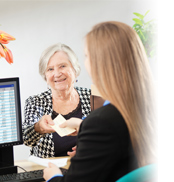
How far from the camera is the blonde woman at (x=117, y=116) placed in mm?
1056

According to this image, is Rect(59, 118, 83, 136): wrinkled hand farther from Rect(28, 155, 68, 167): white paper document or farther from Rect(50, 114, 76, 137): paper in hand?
Rect(28, 155, 68, 167): white paper document

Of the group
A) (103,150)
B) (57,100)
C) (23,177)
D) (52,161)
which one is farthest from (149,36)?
(103,150)

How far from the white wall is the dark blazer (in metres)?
2.43

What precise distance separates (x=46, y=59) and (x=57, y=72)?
15cm

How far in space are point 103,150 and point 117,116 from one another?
4.9 inches

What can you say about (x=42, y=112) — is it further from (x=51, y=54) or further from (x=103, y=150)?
(x=103, y=150)

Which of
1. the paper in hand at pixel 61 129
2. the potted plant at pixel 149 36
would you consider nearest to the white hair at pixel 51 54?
the potted plant at pixel 149 36

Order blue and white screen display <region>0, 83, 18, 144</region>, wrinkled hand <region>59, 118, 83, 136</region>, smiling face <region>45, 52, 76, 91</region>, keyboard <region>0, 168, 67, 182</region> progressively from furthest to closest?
smiling face <region>45, 52, 76, 91</region>, wrinkled hand <region>59, 118, 83, 136</region>, blue and white screen display <region>0, 83, 18, 144</region>, keyboard <region>0, 168, 67, 182</region>

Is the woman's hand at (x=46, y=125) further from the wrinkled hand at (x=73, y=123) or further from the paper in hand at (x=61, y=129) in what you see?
the wrinkled hand at (x=73, y=123)

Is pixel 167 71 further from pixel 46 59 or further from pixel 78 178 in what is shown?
pixel 46 59

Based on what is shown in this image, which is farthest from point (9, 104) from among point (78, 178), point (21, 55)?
point (21, 55)

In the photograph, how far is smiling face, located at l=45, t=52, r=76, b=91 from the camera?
269 centimetres

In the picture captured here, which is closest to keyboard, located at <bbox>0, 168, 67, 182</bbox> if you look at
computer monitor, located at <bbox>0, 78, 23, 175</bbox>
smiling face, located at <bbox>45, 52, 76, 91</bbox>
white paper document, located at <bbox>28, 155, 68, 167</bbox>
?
computer monitor, located at <bbox>0, 78, 23, 175</bbox>

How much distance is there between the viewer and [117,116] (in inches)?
42.4
